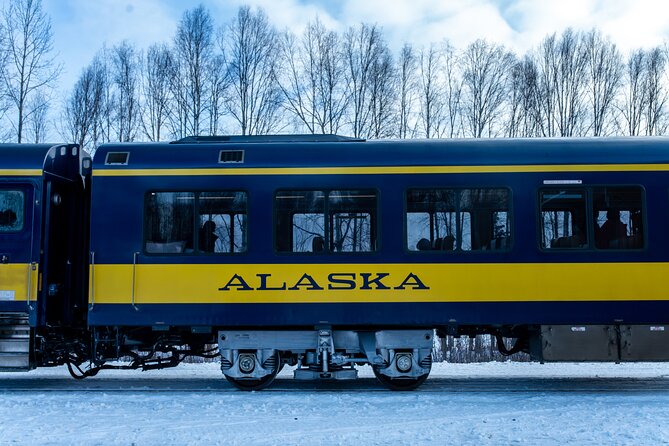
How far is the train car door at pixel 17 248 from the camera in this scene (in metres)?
9.21

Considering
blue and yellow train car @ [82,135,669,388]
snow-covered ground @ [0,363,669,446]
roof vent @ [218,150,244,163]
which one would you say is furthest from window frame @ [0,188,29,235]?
roof vent @ [218,150,244,163]

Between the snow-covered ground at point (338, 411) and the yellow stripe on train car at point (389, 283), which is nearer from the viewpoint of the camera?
the snow-covered ground at point (338, 411)

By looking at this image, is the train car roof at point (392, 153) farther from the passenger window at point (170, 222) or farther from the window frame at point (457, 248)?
the passenger window at point (170, 222)

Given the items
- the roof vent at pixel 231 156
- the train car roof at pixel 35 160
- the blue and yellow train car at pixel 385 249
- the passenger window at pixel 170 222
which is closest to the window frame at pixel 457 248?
the blue and yellow train car at pixel 385 249

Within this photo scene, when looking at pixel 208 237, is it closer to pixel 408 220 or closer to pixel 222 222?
pixel 222 222

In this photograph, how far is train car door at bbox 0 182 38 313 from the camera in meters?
9.21

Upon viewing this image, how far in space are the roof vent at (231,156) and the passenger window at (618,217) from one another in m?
5.32

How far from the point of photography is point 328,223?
9.20m

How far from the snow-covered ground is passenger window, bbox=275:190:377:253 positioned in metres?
2.17

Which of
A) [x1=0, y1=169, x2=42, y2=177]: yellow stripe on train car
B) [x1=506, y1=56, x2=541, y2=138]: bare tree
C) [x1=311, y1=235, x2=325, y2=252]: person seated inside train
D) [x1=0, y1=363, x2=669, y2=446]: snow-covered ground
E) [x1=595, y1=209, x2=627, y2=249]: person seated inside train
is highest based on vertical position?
[x1=506, y1=56, x2=541, y2=138]: bare tree

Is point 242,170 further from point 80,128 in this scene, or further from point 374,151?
point 80,128

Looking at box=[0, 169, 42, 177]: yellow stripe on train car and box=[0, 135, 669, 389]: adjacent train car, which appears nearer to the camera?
box=[0, 135, 669, 389]: adjacent train car

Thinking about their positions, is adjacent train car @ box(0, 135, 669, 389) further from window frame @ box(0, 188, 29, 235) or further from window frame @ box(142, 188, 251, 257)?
window frame @ box(0, 188, 29, 235)

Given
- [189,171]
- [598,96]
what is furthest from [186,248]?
[598,96]
